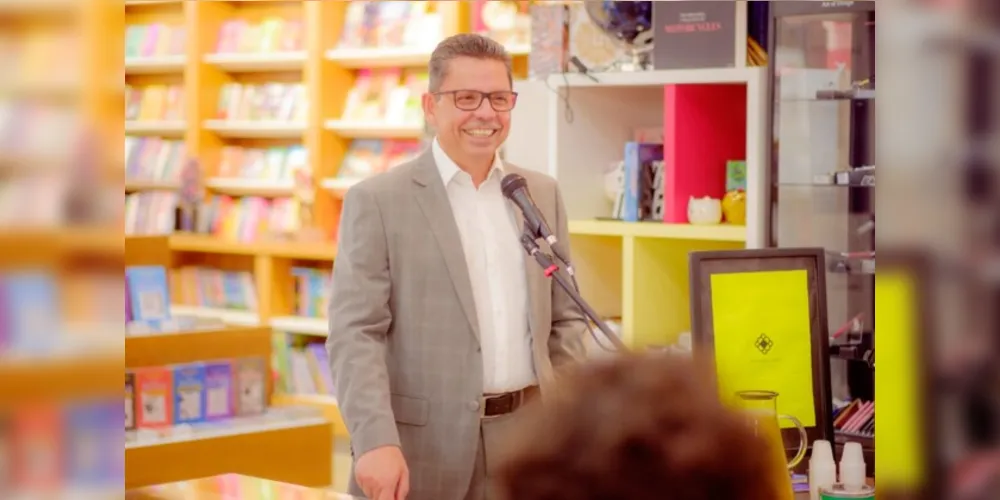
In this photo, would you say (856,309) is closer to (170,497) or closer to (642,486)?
(170,497)

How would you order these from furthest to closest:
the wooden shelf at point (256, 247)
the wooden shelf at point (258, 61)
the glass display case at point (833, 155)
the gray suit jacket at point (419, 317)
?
the wooden shelf at point (258, 61) < the wooden shelf at point (256, 247) < the glass display case at point (833, 155) < the gray suit jacket at point (419, 317)

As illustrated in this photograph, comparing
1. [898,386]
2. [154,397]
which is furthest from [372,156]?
[898,386]

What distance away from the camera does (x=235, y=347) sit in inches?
192

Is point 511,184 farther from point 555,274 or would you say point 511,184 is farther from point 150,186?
point 150,186

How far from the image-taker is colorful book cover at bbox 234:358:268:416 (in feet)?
15.7

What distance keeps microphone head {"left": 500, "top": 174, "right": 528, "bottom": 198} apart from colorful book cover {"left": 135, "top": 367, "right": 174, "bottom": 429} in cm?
238

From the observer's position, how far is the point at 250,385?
190 inches

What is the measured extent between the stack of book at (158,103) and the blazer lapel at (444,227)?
6472mm

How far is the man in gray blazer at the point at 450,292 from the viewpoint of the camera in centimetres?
271

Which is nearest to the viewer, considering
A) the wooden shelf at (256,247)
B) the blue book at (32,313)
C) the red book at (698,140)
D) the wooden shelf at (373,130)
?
the blue book at (32,313)

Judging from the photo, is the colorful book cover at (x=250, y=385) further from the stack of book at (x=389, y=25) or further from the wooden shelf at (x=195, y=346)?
the stack of book at (x=389, y=25)

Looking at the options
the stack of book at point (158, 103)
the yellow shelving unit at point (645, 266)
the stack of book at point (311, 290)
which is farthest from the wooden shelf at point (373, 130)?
the yellow shelving unit at point (645, 266)

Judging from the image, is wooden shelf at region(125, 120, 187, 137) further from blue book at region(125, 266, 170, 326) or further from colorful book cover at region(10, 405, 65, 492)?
colorful book cover at region(10, 405, 65, 492)

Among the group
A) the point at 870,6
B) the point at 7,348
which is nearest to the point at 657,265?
the point at 870,6
